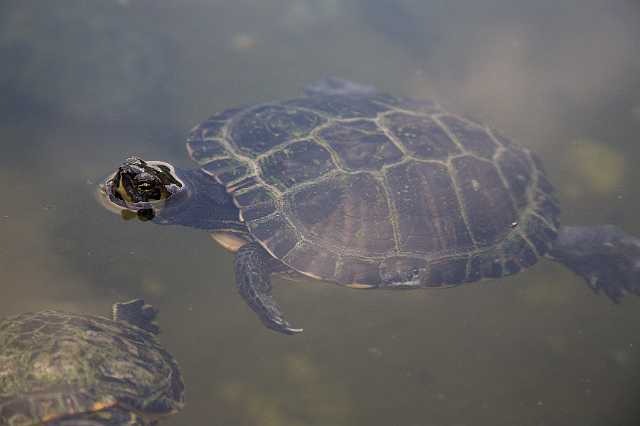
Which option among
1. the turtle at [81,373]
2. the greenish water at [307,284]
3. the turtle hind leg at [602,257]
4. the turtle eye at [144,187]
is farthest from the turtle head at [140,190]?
the turtle hind leg at [602,257]

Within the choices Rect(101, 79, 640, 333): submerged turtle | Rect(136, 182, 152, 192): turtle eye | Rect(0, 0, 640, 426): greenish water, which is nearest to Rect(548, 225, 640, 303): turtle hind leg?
Rect(101, 79, 640, 333): submerged turtle

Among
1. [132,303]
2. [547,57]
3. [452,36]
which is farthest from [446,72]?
[132,303]

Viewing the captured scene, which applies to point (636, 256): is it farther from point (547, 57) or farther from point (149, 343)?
point (149, 343)

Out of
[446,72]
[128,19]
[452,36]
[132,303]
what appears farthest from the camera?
[452,36]

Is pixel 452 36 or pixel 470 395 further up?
pixel 452 36

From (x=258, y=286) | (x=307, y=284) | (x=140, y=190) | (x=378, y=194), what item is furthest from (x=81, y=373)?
(x=378, y=194)

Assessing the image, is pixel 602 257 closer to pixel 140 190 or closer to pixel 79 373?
pixel 140 190

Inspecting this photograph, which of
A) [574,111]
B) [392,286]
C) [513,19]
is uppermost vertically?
[513,19]

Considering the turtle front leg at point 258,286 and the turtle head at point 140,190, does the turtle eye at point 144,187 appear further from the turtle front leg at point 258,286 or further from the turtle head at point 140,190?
the turtle front leg at point 258,286
